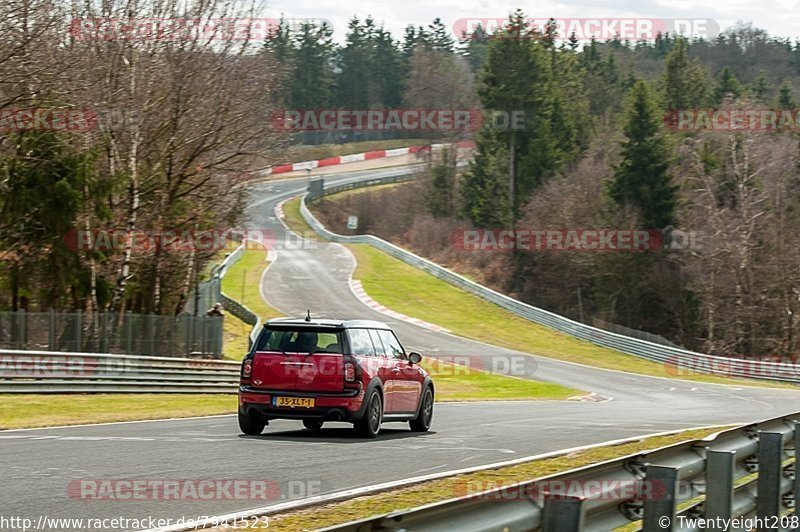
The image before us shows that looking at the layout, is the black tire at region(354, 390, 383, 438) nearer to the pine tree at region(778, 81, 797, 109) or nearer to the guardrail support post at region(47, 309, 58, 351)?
the guardrail support post at region(47, 309, 58, 351)

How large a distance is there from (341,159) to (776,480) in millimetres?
120735

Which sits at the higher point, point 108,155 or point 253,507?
point 108,155

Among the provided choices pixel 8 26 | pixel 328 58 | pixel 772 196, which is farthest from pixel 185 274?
pixel 328 58

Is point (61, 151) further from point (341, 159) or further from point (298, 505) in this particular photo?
point (341, 159)

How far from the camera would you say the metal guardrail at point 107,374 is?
80.0 ft

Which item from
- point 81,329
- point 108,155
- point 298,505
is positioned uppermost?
point 108,155

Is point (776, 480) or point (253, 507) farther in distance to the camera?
point (253, 507)

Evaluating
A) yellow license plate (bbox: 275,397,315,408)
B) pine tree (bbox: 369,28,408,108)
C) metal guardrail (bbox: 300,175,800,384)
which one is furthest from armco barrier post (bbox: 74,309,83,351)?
pine tree (bbox: 369,28,408,108)

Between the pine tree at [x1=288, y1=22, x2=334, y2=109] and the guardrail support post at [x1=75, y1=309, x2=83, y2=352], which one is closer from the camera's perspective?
the guardrail support post at [x1=75, y1=309, x2=83, y2=352]

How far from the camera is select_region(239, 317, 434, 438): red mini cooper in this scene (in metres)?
15.3

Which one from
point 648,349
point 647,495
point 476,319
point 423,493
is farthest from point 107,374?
point 476,319

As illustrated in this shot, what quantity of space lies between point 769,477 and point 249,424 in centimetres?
896

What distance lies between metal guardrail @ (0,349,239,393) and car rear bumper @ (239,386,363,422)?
34.7 ft

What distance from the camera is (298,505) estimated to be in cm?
909
